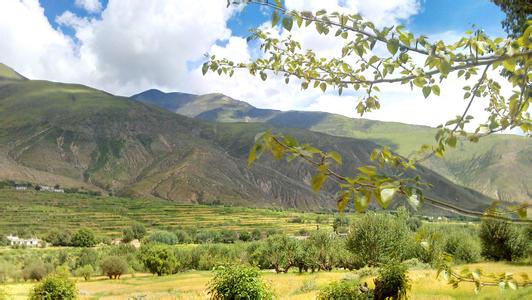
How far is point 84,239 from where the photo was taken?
125250 mm

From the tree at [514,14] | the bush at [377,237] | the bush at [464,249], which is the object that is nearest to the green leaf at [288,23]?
the tree at [514,14]

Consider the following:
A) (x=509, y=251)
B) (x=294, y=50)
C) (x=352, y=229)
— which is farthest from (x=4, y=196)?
(x=294, y=50)

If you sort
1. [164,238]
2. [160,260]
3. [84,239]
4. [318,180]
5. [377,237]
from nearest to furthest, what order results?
[318,180] < [377,237] < [160,260] < [164,238] < [84,239]

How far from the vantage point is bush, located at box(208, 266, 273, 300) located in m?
19.0

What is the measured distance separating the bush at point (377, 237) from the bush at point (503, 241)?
9.14 m

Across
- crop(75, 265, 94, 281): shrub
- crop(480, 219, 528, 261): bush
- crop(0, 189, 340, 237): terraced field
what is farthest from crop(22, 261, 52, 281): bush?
crop(0, 189, 340, 237): terraced field

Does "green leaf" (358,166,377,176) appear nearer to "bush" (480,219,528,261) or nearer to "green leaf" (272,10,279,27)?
"green leaf" (272,10,279,27)

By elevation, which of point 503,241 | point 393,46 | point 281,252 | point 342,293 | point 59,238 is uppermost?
point 393,46

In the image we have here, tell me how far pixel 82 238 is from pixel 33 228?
107ft

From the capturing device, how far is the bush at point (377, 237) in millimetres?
53875

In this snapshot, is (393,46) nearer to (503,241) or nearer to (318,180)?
(318,180)

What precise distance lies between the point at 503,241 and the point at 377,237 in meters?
14.1

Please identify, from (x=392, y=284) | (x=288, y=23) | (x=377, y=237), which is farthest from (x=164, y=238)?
(x=288, y=23)

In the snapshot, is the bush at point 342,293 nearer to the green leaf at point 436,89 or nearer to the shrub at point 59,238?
the green leaf at point 436,89
